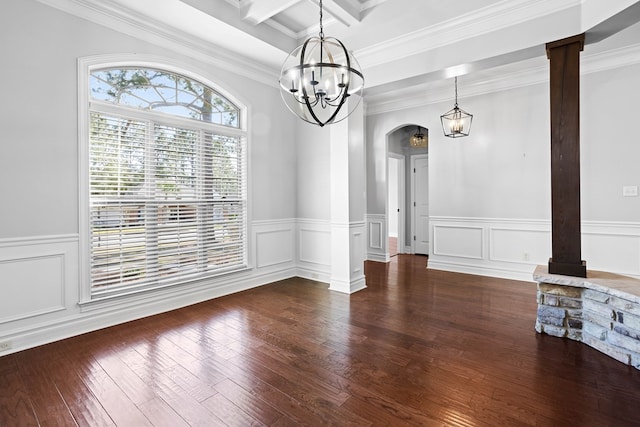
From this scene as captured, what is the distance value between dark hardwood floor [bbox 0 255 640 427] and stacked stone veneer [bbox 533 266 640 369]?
0.11m

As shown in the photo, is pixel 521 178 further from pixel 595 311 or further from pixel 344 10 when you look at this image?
pixel 344 10

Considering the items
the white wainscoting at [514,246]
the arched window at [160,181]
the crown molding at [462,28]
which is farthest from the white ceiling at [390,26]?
the white wainscoting at [514,246]

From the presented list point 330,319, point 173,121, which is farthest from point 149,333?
point 173,121

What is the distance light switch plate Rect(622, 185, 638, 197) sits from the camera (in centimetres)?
410

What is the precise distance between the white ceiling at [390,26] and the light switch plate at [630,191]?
178 centimetres

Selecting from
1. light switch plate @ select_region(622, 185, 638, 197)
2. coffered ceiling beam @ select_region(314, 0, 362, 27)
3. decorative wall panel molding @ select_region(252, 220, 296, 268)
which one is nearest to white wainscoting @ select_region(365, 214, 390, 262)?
decorative wall panel molding @ select_region(252, 220, 296, 268)

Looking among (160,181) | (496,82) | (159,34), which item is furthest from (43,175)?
(496,82)

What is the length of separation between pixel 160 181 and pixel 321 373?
2.66 metres

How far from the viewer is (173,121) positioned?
3.63m

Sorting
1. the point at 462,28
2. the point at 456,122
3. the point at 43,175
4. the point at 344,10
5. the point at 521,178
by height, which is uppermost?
the point at 344,10

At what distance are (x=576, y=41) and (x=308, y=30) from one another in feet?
9.10

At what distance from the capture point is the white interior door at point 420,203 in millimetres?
7273

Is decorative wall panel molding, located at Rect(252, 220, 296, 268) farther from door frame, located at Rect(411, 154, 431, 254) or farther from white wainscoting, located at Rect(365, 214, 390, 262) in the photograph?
door frame, located at Rect(411, 154, 431, 254)

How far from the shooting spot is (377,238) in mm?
6676
